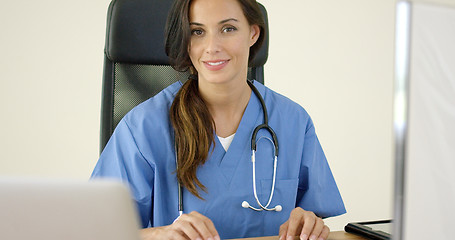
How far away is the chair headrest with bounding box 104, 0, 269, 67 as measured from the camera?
49.8 inches

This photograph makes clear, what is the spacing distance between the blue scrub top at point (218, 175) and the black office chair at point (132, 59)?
0.11 metres

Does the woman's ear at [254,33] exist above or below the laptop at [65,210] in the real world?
above

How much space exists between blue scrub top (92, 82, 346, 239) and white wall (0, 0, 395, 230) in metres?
1.33

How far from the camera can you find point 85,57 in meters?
2.44

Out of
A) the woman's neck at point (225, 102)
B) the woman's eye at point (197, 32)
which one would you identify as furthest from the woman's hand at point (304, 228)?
Answer: the woman's eye at point (197, 32)

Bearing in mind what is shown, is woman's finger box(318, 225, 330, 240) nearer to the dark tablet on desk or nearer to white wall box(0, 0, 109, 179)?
the dark tablet on desk

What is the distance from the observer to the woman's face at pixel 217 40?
121 cm

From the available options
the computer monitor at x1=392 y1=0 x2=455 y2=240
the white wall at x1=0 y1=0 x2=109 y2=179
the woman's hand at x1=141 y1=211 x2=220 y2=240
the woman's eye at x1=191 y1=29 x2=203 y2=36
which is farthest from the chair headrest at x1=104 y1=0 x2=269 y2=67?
the white wall at x1=0 y1=0 x2=109 y2=179

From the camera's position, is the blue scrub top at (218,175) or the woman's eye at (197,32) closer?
the blue scrub top at (218,175)

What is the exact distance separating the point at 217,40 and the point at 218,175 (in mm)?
304

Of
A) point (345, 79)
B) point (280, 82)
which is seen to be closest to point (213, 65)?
point (280, 82)

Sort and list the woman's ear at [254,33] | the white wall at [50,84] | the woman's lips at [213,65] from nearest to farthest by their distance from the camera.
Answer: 1. the woman's lips at [213,65]
2. the woman's ear at [254,33]
3. the white wall at [50,84]

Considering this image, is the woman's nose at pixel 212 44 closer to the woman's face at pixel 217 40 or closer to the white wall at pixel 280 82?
the woman's face at pixel 217 40

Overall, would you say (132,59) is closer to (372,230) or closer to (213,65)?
(213,65)
